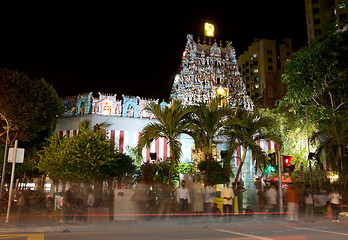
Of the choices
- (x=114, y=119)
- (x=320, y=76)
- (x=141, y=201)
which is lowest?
(x=141, y=201)

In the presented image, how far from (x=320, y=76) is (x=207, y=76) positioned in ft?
48.0

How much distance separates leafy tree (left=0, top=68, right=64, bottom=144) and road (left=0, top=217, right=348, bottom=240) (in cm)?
1613

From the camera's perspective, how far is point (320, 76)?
93.2ft

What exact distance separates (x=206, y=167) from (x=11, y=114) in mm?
16670

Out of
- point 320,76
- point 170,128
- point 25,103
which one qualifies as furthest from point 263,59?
point 170,128

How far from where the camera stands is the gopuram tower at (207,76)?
37812mm

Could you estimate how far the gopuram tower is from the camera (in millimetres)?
37812

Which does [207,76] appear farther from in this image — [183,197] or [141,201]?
[183,197]

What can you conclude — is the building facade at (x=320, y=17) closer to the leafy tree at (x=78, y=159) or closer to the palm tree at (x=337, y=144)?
the palm tree at (x=337, y=144)

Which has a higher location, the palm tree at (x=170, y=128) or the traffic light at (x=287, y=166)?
the palm tree at (x=170, y=128)

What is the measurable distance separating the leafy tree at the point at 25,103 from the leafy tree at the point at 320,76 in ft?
74.5

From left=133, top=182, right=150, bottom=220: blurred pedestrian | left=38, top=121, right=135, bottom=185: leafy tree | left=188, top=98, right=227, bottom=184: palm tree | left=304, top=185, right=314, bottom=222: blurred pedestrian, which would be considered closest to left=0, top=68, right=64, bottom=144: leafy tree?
left=38, top=121, right=135, bottom=185: leafy tree

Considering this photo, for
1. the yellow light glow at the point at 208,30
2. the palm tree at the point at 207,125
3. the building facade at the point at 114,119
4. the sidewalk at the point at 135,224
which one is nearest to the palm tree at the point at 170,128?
the palm tree at the point at 207,125

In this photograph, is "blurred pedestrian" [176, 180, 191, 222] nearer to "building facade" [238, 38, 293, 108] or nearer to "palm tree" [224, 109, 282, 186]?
"palm tree" [224, 109, 282, 186]
